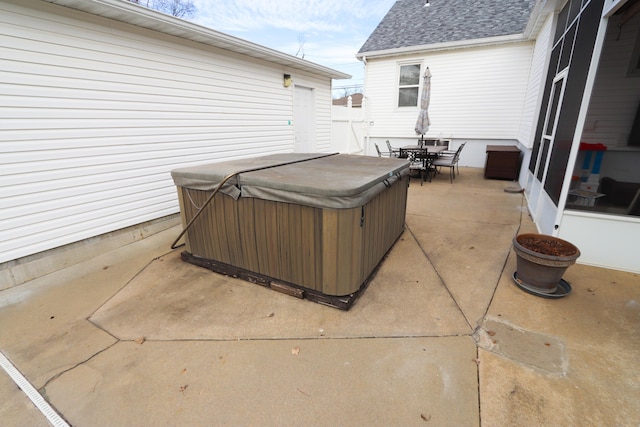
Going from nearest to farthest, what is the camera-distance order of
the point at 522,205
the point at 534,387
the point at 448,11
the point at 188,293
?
1. the point at 534,387
2. the point at 188,293
3. the point at 522,205
4. the point at 448,11

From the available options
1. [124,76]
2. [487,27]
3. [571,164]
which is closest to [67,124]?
[124,76]

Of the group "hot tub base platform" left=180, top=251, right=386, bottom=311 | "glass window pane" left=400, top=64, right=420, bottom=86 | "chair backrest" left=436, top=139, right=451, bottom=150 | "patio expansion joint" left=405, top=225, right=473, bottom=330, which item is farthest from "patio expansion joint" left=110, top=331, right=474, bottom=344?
"glass window pane" left=400, top=64, right=420, bottom=86

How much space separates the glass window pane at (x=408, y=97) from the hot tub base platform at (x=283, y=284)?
8.21 m

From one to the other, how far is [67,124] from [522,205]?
6919mm

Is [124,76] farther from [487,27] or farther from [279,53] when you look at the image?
[487,27]

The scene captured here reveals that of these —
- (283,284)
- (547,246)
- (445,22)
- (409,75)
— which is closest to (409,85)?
(409,75)

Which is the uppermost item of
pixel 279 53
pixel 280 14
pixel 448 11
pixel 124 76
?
pixel 280 14

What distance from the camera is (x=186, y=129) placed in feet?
Result: 14.6

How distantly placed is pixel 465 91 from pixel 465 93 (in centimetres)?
6

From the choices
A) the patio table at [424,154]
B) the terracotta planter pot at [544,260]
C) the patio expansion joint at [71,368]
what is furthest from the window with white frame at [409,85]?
the patio expansion joint at [71,368]

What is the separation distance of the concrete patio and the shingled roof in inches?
315

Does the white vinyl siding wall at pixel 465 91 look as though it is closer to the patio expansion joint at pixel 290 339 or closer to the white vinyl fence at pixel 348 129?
the white vinyl fence at pixel 348 129

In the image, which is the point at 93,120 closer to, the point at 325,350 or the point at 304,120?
the point at 325,350

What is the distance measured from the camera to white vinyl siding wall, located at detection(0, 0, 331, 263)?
2.83 meters
